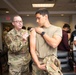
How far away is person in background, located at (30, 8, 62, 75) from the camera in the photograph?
192cm

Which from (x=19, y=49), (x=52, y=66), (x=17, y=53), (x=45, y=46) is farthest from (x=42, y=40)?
(x=17, y=53)

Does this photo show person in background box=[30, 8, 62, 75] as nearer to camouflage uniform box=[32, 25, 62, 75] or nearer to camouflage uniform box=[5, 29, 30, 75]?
camouflage uniform box=[32, 25, 62, 75]

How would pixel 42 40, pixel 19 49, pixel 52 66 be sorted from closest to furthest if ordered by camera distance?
pixel 52 66, pixel 42 40, pixel 19 49

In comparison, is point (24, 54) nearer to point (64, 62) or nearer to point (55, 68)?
point (55, 68)

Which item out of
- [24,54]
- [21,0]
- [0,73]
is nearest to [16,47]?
[24,54]

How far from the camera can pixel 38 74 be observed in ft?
6.81

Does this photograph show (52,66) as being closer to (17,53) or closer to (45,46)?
(45,46)

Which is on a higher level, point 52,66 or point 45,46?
point 45,46

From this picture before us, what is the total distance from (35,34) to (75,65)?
196 cm

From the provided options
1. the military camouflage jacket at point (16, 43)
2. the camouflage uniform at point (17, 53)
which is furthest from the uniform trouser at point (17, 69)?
the military camouflage jacket at point (16, 43)

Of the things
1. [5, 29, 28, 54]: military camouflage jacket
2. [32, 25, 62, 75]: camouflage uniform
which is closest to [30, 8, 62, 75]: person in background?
[32, 25, 62, 75]: camouflage uniform

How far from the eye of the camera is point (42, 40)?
1973 millimetres

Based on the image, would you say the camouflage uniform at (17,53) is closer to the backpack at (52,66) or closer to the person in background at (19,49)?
the person in background at (19,49)

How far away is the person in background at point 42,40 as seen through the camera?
1918 mm
